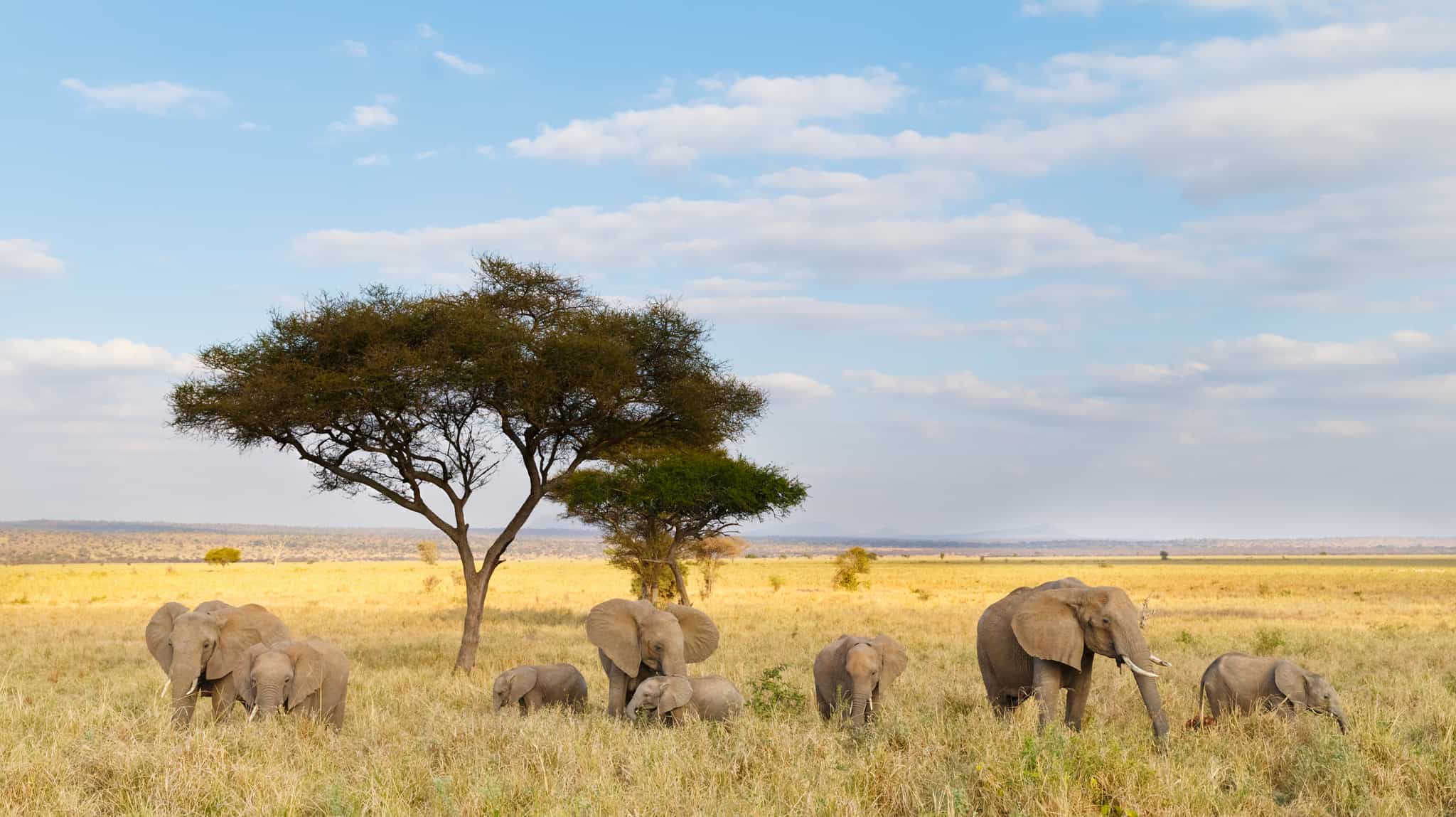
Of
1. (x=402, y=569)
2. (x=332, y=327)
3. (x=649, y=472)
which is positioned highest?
(x=332, y=327)

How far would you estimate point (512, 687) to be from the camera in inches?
526

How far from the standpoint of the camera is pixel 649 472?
111 feet

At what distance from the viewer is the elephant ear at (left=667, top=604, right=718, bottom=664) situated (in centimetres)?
1459

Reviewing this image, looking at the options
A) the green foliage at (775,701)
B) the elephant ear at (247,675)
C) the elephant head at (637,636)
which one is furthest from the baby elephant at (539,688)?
the elephant ear at (247,675)

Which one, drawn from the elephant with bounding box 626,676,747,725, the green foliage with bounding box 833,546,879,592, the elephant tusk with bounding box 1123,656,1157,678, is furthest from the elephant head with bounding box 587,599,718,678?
the green foliage with bounding box 833,546,879,592

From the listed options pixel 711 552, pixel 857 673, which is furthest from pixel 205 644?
pixel 711 552

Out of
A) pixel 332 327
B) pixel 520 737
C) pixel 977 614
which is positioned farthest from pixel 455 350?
pixel 977 614

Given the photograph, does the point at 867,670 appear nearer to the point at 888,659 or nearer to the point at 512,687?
the point at 888,659

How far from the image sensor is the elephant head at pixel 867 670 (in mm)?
11164

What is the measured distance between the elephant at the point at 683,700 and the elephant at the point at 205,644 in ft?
14.9

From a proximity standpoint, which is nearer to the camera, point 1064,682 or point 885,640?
point 1064,682

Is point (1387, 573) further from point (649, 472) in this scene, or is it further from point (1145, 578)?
point (649, 472)

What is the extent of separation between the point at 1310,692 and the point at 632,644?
298 inches

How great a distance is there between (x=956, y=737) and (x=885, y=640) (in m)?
3.10
